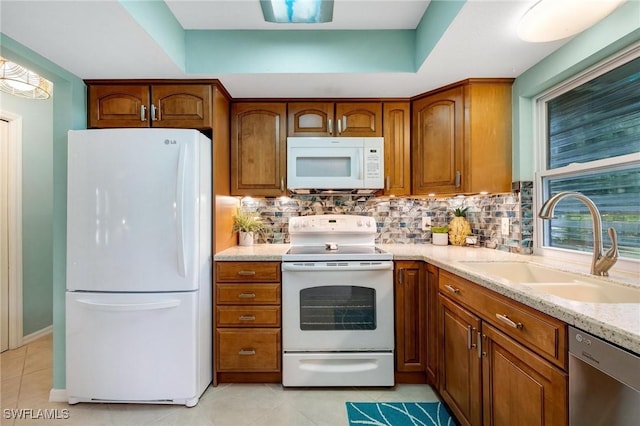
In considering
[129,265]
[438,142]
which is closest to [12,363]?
[129,265]

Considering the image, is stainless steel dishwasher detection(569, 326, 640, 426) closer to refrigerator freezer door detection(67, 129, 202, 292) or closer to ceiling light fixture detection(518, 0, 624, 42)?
ceiling light fixture detection(518, 0, 624, 42)

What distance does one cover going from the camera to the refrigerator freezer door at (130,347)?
5.96 feet

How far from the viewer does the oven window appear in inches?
80.8

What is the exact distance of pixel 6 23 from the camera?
1401 mm

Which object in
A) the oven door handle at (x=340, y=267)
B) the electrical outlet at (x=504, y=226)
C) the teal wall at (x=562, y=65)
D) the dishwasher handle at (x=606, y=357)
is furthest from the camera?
the electrical outlet at (x=504, y=226)

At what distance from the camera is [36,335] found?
286cm

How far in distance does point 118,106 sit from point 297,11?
53.5 inches

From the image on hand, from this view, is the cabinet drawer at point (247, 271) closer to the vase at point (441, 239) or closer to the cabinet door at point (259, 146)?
the cabinet door at point (259, 146)

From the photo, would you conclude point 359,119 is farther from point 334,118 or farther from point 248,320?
point 248,320

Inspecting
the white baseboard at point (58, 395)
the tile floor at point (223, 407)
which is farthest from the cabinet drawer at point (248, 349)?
the white baseboard at point (58, 395)

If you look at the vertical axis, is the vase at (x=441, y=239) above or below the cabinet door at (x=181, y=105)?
below

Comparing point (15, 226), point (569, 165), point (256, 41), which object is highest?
point (256, 41)

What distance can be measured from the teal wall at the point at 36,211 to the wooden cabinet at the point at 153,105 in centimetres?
138

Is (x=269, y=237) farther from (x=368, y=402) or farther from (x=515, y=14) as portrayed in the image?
(x=515, y=14)
